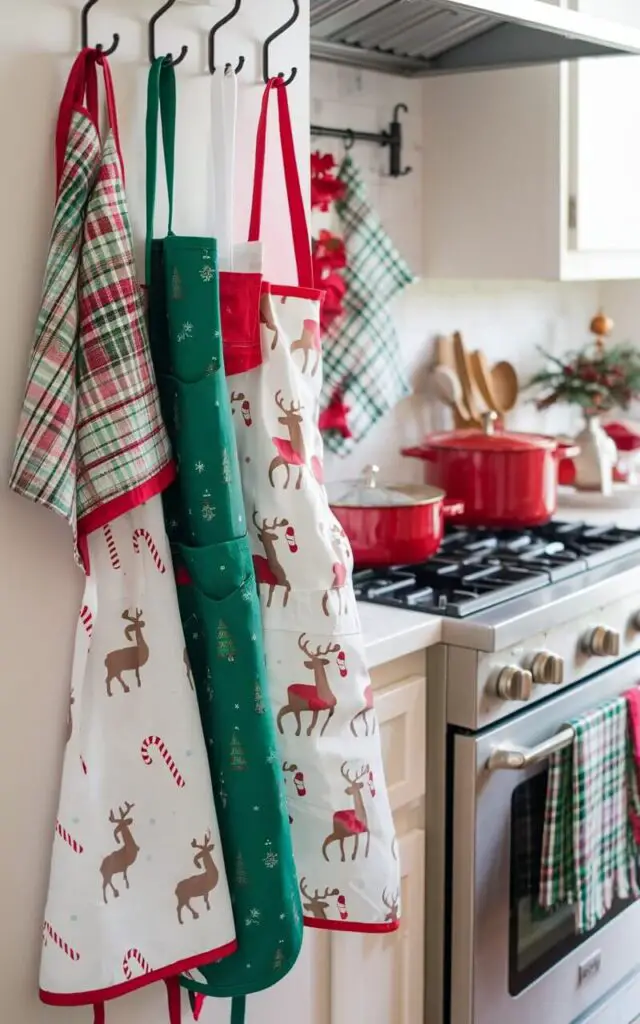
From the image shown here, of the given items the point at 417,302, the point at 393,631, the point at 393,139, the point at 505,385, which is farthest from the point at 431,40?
the point at 393,631

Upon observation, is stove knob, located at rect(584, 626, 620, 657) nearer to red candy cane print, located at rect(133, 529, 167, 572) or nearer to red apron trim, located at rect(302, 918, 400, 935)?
red apron trim, located at rect(302, 918, 400, 935)

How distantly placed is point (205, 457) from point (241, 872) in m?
0.42

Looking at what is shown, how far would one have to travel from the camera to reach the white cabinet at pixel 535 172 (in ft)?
7.77

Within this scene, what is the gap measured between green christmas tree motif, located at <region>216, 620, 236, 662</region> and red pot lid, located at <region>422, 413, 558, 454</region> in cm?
115

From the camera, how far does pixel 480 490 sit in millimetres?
2301

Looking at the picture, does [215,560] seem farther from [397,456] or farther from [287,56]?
[397,456]

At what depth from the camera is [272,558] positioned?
130 centimetres

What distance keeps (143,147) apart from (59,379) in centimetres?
26

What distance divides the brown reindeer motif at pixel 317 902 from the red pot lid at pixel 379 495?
0.77 metres

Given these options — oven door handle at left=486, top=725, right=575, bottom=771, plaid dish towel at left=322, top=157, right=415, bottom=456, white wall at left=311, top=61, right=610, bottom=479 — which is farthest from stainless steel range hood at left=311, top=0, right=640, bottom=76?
oven door handle at left=486, top=725, right=575, bottom=771

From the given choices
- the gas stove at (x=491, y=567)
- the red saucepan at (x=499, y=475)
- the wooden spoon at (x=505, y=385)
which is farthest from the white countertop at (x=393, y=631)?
the wooden spoon at (x=505, y=385)

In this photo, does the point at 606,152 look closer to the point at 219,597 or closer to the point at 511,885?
the point at 511,885

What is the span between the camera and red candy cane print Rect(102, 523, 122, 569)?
1.17 metres

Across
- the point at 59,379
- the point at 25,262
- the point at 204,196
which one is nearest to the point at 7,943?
the point at 59,379
